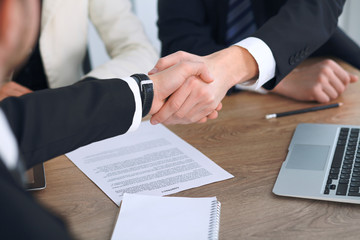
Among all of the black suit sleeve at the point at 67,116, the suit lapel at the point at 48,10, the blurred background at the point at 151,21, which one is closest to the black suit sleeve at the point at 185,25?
the suit lapel at the point at 48,10

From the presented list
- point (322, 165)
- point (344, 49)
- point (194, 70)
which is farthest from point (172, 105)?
point (344, 49)

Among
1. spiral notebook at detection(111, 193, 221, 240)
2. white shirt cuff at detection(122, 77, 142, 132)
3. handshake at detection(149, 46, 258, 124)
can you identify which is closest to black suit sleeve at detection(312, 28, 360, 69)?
handshake at detection(149, 46, 258, 124)

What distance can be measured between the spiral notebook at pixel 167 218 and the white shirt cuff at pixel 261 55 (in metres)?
0.50

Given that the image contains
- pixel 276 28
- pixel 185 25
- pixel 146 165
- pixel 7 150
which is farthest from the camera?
pixel 185 25

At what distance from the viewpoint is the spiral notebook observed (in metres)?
0.77

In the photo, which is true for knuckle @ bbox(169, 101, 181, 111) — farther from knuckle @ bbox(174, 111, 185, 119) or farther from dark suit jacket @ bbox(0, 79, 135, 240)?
dark suit jacket @ bbox(0, 79, 135, 240)

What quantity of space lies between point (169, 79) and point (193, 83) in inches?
2.7

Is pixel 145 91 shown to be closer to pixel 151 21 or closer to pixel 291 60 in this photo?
pixel 291 60

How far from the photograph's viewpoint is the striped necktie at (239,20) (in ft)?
5.90

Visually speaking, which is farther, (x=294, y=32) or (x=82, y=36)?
(x=82, y=36)

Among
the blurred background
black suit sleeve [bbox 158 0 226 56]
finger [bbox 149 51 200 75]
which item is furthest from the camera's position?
the blurred background

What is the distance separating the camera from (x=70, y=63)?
1.85 m

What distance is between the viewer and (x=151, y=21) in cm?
334

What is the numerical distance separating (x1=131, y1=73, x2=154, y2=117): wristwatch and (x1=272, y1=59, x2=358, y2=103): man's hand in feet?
1.47
